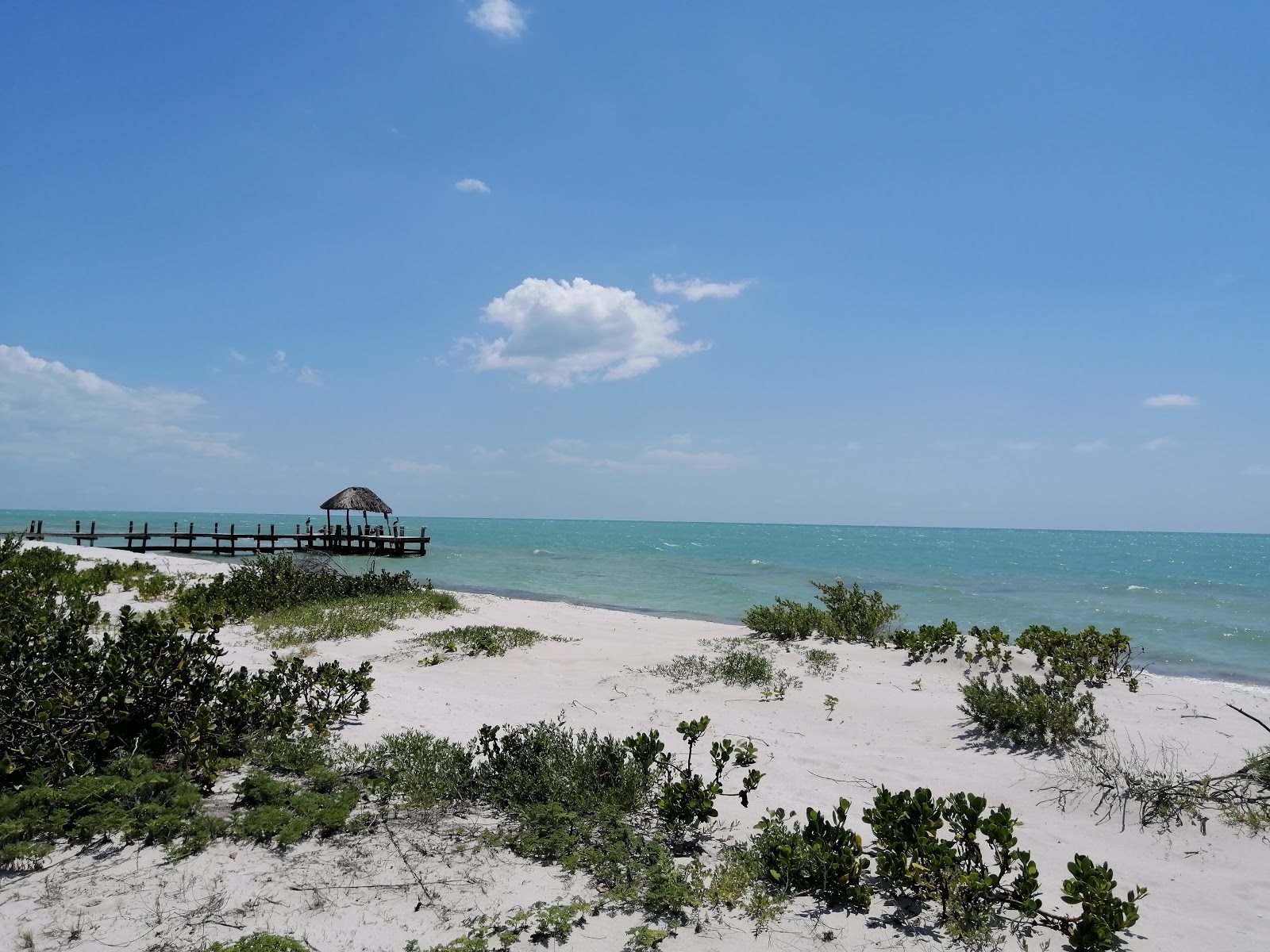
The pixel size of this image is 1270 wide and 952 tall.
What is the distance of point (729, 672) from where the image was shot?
8.98 meters

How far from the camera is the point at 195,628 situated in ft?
19.6

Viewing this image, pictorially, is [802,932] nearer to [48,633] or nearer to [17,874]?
[17,874]

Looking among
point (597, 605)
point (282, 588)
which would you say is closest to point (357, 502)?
point (597, 605)

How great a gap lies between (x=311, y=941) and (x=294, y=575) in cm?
1411

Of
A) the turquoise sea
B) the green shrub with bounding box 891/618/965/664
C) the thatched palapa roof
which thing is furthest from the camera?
the thatched palapa roof

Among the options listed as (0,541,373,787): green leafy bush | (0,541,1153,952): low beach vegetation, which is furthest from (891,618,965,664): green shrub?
(0,541,373,787): green leafy bush

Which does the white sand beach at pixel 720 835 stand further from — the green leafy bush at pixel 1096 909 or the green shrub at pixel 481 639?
the green shrub at pixel 481 639

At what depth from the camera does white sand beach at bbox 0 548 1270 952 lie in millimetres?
3189

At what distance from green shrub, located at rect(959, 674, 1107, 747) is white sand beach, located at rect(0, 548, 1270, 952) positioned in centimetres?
33

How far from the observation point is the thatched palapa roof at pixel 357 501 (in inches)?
1284

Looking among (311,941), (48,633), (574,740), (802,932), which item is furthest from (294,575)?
(802,932)

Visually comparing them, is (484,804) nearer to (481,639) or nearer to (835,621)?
(481,639)

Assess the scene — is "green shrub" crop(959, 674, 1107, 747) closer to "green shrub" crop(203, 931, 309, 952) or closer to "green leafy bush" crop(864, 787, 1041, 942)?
"green leafy bush" crop(864, 787, 1041, 942)

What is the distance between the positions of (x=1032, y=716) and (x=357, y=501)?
3167 centimetres
